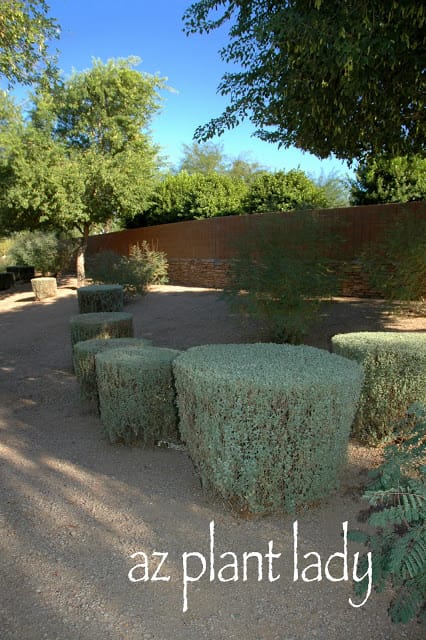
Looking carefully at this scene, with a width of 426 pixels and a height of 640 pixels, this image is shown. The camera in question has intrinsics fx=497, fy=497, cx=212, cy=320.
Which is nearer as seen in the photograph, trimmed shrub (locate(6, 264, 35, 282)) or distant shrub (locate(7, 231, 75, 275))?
distant shrub (locate(7, 231, 75, 275))

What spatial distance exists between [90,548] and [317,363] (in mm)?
1770

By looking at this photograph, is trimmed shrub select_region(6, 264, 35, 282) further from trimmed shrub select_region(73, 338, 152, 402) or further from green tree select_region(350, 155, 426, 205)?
trimmed shrub select_region(73, 338, 152, 402)

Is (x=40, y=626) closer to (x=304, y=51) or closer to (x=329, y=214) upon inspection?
(x=304, y=51)

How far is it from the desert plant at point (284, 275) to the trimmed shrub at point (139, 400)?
378 centimetres

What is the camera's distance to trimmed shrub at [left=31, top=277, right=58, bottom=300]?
54.7 feet

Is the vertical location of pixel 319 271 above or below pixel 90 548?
above

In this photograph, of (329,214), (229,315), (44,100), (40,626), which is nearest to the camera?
(40,626)

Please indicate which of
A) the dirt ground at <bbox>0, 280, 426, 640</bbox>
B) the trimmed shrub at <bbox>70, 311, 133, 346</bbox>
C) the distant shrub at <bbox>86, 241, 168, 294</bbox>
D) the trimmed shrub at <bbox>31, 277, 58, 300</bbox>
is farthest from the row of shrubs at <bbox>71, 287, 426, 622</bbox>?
the trimmed shrub at <bbox>31, 277, 58, 300</bbox>

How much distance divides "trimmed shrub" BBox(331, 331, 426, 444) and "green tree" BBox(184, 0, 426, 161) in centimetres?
262

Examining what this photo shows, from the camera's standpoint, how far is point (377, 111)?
6484mm

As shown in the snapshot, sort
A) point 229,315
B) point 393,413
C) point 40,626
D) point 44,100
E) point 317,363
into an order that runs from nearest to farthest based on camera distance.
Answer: point 40,626, point 317,363, point 393,413, point 229,315, point 44,100

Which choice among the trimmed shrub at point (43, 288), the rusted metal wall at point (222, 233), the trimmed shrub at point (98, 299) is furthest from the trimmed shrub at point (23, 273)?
the trimmed shrub at point (98, 299)

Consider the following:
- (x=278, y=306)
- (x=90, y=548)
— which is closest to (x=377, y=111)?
(x=278, y=306)

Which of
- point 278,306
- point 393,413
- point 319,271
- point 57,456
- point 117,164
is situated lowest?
point 57,456
